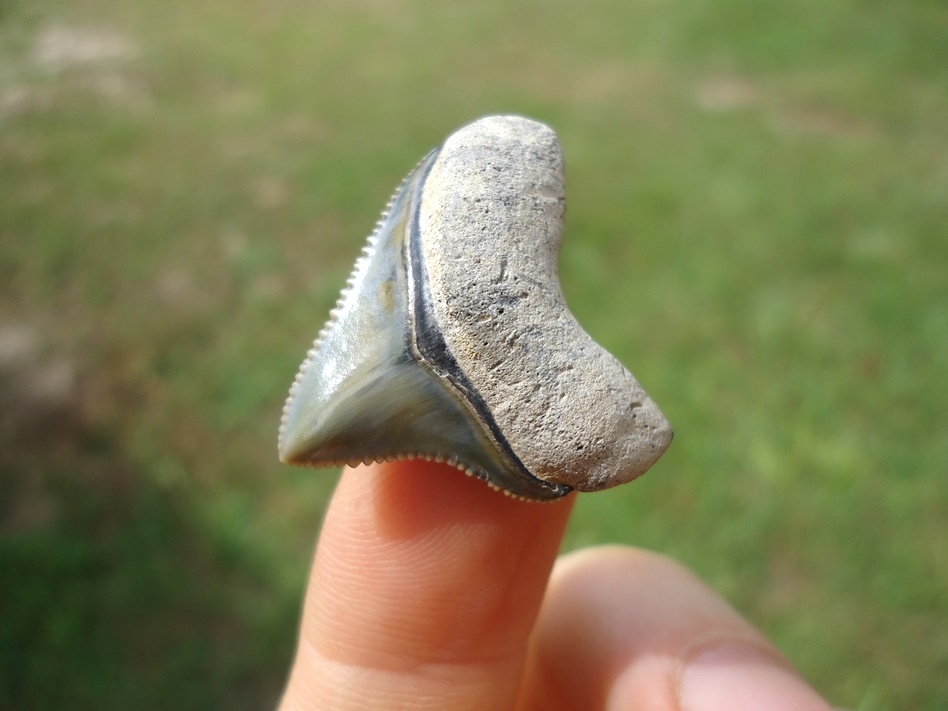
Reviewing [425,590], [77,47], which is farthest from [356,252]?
[77,47]

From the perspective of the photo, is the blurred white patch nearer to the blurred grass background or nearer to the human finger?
the blurred grass background

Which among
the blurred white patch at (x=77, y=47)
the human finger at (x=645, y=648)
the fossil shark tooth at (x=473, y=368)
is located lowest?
the human finger at (x=645, y=648)

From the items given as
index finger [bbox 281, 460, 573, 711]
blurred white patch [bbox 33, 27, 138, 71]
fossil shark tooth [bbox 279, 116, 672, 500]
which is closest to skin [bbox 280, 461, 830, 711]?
index finger [bbox 281, 460, 573, 711]

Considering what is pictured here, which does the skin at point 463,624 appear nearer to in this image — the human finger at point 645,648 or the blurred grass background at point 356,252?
the human finger at point 645,648

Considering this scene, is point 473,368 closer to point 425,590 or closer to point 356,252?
point 425,590

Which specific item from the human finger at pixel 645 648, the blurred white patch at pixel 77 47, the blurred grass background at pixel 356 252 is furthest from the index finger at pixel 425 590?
the blurred white patch at pixel 77 47

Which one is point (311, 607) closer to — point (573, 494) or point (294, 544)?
point (573, 494)

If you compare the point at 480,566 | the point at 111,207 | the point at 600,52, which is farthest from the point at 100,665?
the point at 600,52
